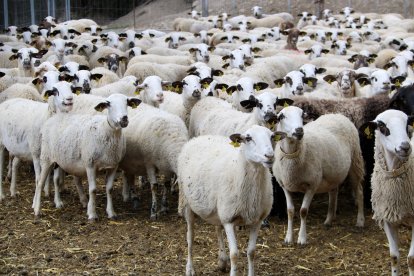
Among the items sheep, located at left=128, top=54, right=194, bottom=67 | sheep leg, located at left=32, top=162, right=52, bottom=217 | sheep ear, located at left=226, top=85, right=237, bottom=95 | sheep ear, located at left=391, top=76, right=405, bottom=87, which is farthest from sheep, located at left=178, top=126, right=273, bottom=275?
sheep, located at left=128, top=54, right=194, bottom=67

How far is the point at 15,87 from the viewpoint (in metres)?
11.1

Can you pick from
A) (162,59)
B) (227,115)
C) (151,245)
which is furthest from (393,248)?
(162,59)

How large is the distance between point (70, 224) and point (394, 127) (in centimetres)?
424

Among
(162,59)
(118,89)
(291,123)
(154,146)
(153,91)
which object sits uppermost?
(291,123)

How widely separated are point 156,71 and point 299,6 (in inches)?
767

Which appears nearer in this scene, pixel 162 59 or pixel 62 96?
pixel 62 96

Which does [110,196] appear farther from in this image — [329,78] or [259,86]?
[329,78]

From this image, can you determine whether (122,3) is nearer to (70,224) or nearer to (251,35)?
(251,35)

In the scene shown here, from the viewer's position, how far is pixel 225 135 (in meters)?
8.91

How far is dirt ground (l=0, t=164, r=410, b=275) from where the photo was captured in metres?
6.96

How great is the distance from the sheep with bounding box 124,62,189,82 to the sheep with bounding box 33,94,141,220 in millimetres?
3975

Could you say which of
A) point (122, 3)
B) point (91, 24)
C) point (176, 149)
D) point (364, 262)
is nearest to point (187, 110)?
point (176, 149)

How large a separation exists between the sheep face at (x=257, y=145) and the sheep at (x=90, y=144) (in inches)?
101

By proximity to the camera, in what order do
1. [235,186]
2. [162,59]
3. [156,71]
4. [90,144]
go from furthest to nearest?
[162,59], [156,71], [90,144], [235,186]
